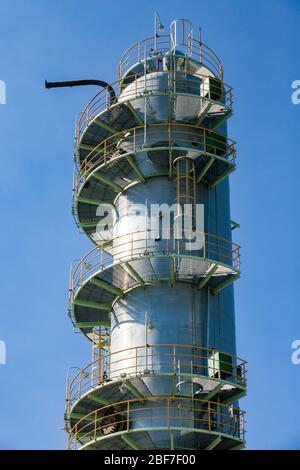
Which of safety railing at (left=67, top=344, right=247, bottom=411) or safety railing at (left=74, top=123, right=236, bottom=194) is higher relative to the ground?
safety railing at (left=74, top=123, right=236, bottom=194)

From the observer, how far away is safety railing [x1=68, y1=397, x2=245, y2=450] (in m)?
37.5

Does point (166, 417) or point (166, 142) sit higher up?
point (166, 142)

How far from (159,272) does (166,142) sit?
586 centimetres

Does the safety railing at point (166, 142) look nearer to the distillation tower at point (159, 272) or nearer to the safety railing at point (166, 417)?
the distillation tower at point (159, 272)

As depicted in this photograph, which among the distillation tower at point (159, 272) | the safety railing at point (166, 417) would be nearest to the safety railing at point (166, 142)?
the distillation tower at point (159, 272)

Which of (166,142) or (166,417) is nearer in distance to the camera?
(166,417)

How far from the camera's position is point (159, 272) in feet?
133

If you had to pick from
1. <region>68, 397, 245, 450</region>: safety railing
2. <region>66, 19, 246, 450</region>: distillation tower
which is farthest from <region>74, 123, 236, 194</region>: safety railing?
<region>68, 397, 245, 450</region>: safety railing

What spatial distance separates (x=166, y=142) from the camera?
43.1 meters

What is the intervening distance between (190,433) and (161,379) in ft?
7.51

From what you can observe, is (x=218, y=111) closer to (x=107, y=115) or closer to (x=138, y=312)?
(x=107, y=115)

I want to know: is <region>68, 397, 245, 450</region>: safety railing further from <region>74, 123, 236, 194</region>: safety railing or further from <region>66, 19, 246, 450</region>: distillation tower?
<region>74, 123, 236, 194</region>: safety railing

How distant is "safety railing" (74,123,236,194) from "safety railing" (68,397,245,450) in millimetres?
10315
